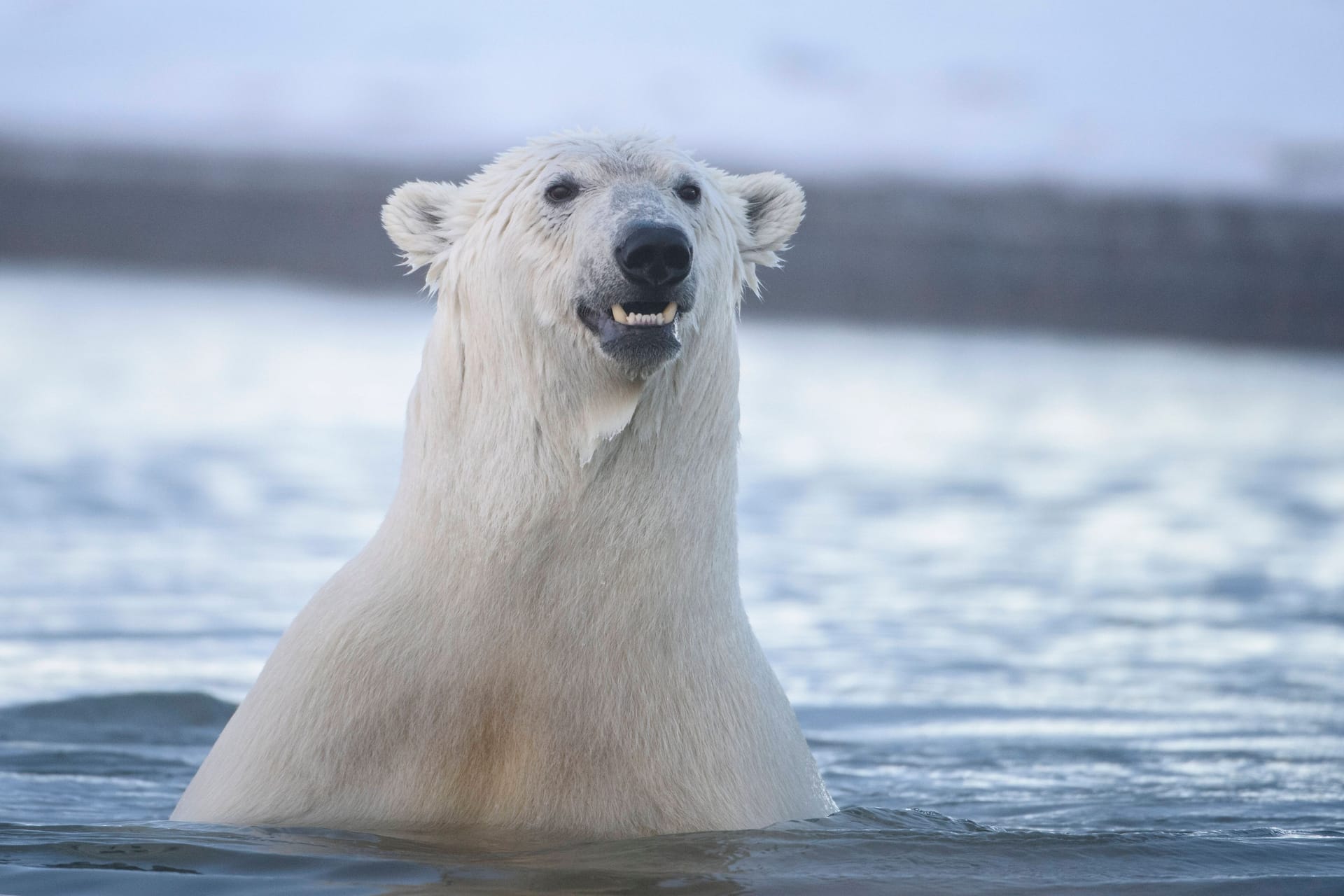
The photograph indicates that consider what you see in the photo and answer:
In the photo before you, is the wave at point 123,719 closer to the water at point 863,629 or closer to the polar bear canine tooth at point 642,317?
the water at point 863,629

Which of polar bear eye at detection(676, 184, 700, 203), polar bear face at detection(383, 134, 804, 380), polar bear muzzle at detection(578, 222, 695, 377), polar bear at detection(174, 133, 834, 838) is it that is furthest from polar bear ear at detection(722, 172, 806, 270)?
polar bear muzzle at detection(578, 222, 695, 377)

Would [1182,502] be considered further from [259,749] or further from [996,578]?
[259,749]

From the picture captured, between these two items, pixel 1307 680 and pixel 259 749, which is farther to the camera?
pixel 1307 680

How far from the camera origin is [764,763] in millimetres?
4371

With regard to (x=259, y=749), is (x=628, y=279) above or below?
above

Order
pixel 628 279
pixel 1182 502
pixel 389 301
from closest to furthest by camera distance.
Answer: pixel 628 279 → pixel 1182 502 → pixel 389 301

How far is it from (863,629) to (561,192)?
5.14 m

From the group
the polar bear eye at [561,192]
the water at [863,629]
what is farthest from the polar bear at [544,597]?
the water at [863,629]

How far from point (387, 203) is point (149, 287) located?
37.2 m

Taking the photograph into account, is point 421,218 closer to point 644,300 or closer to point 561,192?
point 561,192

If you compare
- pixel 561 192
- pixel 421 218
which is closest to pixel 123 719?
pixel 421 218

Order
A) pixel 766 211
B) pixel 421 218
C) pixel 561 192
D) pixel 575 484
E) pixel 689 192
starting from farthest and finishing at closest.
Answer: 1. pixel 766 211
2. pixel 421 218
3. pixel 689 192
4. pixel 561 192
5. pixel 575 484

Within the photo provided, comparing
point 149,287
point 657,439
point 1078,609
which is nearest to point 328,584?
point 657,439

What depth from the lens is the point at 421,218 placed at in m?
4.60
